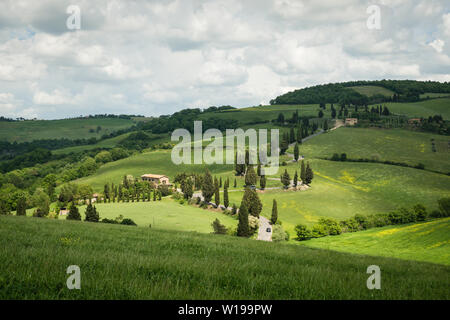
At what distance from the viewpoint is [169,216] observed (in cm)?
8219

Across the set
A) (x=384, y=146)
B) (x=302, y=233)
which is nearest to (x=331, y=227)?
(x=302, y=233)

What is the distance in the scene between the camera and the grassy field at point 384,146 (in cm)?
14238

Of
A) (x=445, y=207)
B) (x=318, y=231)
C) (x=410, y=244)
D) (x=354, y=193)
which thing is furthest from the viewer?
(x=354, y=193)

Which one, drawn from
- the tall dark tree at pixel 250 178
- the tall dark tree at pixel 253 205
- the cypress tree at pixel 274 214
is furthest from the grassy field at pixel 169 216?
the tall dark tree at pixel 250 178

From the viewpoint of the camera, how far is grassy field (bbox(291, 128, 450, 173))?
142375 mm

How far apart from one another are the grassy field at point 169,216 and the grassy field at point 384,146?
8795 centimetres

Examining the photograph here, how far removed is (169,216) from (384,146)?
434 ft

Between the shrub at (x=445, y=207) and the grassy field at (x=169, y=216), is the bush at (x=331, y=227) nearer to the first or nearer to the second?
the grassy field at (x=169, y=216)

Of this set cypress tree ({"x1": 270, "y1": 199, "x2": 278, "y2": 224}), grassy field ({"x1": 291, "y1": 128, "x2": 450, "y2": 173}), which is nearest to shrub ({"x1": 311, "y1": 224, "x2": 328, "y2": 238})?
cypress tree ({"x1": 270, "y1": 199, "x2": 278, "y2": 224})

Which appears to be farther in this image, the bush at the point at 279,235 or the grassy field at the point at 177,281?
the bush at the point at 279,235

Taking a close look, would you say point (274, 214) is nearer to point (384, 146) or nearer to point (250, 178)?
point (250, 178)

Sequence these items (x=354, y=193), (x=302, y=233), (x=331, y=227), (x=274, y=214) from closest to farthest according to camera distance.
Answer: (x=302, y=233)
(x=331, y=227)
(x=274, y=214)
(x=354, y=193)

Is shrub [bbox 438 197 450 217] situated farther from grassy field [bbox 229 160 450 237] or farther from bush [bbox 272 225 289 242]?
bush [bbox 272 225 289 242]
